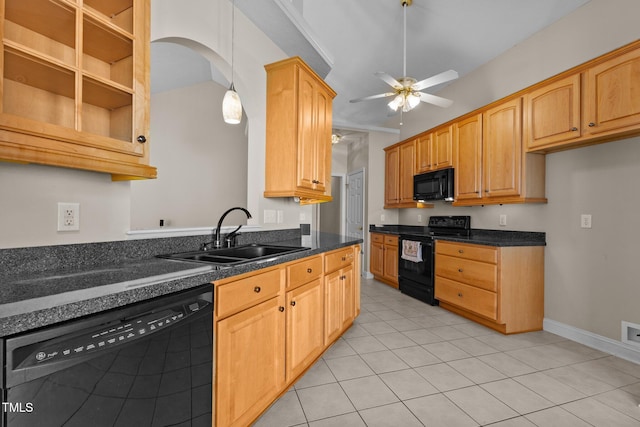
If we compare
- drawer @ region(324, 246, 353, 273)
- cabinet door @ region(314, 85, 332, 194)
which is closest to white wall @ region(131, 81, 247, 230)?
cabinet door @ region(314, 85, 332, 194)

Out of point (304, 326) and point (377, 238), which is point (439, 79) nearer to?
point (304, 326)

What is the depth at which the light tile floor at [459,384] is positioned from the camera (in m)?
1.69

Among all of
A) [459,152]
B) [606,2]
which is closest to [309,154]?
[459,152]

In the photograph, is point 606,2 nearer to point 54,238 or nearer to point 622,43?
point 622,43

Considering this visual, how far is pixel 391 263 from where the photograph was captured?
4.78m

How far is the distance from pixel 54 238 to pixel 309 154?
190cm

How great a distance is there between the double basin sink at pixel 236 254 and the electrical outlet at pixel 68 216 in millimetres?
410

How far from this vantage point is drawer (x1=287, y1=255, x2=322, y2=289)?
1808 mm

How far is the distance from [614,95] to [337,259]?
250 centimetres

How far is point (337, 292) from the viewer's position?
2.53 meters

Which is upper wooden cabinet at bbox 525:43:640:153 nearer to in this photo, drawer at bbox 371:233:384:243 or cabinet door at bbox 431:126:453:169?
cabinet door at bbox 431:126:453:169

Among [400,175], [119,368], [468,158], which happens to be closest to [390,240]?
[400,175]

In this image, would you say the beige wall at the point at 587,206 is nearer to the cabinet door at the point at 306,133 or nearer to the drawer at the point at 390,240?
the drawer at the point at 390,240

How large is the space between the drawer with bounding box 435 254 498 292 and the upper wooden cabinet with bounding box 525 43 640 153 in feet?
4.21
